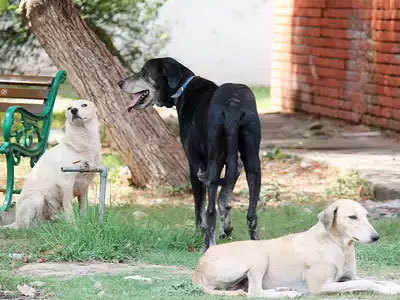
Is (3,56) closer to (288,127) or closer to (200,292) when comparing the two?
(288,127)

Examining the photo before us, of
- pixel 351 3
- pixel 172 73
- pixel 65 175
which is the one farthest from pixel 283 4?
pixel 65 175

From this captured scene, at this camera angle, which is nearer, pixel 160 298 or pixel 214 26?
pixel 160 298

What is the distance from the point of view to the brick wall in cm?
1426

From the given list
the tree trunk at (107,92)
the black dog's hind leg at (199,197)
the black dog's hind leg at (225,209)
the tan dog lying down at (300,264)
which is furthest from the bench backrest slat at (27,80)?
the tan dog lying down at (300,264)

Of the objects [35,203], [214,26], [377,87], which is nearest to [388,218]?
[35,203]

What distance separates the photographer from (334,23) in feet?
52.5

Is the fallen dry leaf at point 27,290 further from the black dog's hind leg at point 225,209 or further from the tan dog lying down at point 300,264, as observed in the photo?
the black dog's hind leg at point 225,209

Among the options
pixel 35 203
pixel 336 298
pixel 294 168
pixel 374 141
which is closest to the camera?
pixel 336 298

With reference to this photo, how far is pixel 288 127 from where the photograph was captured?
15.4 meters

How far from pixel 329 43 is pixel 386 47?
2.03 meters

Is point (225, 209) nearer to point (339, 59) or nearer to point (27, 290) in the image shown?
point (27, 290)

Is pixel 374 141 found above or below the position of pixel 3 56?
below

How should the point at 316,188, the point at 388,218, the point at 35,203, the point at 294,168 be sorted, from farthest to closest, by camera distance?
1. the point at 294,168
2. the point at 316,188
3. the point at 388,218
4. the point at 35,203

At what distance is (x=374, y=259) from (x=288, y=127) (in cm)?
868
